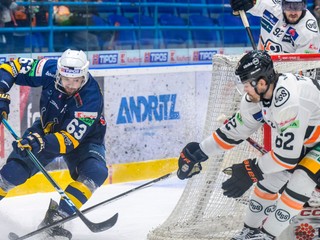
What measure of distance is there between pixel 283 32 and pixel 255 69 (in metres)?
1.54

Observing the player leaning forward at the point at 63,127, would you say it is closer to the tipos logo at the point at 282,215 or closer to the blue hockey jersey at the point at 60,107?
the blue hockey jersey at the point at 60,107

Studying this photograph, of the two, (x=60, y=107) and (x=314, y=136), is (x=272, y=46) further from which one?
(x=314, y=136)

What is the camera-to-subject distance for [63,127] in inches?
174

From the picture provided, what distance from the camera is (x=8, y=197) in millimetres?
5543

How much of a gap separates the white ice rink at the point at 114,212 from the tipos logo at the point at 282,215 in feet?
3.26

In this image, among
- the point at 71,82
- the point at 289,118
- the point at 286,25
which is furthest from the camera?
the point at 286,25

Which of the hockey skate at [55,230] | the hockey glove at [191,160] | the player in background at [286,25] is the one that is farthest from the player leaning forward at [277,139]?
the player in background at [286,25]

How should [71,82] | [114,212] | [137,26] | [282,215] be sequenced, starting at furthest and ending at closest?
[137,26] → [114,212] → [71,82] → [282,215]

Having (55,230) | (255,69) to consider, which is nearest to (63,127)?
(55,230)

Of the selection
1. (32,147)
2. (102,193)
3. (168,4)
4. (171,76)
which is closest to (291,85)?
(32,147)

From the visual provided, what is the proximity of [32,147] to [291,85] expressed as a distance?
126cm

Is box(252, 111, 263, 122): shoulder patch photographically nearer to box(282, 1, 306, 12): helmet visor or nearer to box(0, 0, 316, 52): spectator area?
box(282, 1, 306, 12): helmet visor

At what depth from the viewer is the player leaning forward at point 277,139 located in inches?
144

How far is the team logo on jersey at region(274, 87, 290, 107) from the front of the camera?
366 cm
